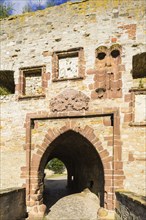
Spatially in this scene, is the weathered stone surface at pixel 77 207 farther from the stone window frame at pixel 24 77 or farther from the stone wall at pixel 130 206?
the stone window frame at pixel 24 77

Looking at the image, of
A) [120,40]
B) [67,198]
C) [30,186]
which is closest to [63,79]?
[120,40]

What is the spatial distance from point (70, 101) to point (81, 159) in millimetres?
4052

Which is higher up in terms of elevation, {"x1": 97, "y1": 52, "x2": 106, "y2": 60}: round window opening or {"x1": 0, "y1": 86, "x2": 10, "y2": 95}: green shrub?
{"x1": 97, "y1": 52, "x2": 106, "y2": 60}: round window opening

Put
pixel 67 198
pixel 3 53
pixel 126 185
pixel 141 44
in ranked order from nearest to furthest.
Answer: pixel 126 185
pixel 141 44
pixel 3 53
pixel 67 198

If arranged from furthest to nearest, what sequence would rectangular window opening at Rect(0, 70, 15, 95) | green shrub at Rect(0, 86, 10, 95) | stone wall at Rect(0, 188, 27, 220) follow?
green shrub at Rect(0, 86, 10, 95), rectangular window opening at Rect(0, 70, 15, 95), stone wall at Rect(0, 188, 27, 220)

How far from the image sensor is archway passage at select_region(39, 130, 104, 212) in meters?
7.64

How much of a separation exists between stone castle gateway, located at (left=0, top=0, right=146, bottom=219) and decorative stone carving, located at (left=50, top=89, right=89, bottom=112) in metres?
0.03

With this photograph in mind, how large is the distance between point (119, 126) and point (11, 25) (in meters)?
4.95

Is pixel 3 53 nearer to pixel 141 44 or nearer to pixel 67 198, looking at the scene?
pixel 141 44

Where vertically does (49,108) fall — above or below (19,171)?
above

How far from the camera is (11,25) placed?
8.35 m

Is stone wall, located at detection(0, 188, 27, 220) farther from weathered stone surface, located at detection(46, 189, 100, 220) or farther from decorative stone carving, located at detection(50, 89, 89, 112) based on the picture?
decorative stone carving, located at detection(50, 89, 89, 112)

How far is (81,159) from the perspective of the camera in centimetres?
1052

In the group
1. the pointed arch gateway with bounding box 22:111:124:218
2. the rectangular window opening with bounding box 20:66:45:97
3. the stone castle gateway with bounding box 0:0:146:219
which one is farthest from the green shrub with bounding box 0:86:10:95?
the pointed arch gateway with bounding box 22:111:124:218
